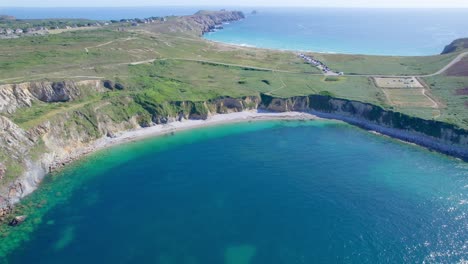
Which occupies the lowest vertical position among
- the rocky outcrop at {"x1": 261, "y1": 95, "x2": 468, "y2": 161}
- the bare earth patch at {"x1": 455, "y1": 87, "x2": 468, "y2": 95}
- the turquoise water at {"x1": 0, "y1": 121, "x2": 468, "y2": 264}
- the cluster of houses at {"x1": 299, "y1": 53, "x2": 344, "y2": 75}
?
the turquoise water at {"x1": 0, "y1": 121, "x2": 468, "y2": 264}

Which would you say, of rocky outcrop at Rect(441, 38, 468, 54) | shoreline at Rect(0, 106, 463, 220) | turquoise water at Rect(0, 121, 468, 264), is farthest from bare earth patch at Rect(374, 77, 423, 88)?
rocky outcrop at Rect(441, 38, 468, 54)

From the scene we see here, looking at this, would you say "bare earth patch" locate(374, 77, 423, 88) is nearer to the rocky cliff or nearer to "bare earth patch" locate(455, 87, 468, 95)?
"bare earth patch" locate(455, 87, 468, 95)

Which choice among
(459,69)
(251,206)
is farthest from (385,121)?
(251,206)

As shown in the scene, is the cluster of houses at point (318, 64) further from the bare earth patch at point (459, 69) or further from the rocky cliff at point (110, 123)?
the bare earth patch at point (459, 69)

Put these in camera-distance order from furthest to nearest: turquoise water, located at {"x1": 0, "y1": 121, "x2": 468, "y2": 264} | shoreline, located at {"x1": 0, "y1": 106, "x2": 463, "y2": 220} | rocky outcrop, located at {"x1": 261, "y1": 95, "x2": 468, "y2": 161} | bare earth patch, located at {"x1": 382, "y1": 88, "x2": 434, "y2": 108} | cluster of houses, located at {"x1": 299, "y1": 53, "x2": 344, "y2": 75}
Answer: cluster of houses, located at {"x1": 299, "y1": 53, "x2": 344, "y2": 75}
bare earth patch, located at {"x1": 382, "y1": 88, "x2": 434, "y2": 108}
rocky outcrop, located at {"x1": 261, "y1": 95, "x2": 468, "y2": 161}
shoreline, located at {"x1": 0, "y1": 106, "x2": 463, "y2": 220}
turquoise water, located at {"x1": 0, "y1": 121, "x2": 468, "y2": 264}

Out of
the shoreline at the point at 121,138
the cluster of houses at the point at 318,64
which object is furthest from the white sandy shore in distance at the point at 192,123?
the cluster of houses at the point at 318,64

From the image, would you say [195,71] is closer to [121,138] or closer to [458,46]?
[121,138]
